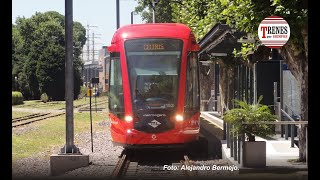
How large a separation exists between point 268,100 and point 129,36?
7.80 metres

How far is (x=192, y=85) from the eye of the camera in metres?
14.7

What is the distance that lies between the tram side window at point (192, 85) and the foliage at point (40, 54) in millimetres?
49371

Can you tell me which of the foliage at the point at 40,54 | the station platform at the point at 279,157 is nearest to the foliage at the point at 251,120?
the station platform at the point at 279,157

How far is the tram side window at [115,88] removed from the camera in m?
14.6

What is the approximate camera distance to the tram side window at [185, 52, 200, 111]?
14.6 m

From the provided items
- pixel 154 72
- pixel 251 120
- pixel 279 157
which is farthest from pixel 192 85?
pixel 251 120

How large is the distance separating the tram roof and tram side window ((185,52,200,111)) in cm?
63

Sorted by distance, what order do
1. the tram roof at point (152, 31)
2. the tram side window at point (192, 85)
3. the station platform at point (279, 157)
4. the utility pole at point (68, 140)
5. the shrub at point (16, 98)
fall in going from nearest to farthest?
the station platform at point (279, 157) < the utility pole at point (68, 140) < the tram side window at point (192, 85) < the tram roof at point (152, 31) < the shrub at point (16, 98)

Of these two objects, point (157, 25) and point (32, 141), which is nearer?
point (157, 25)

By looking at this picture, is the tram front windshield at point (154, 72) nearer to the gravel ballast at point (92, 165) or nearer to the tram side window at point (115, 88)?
the tram side window at point (115, 88)

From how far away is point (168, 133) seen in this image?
14.3 meters
